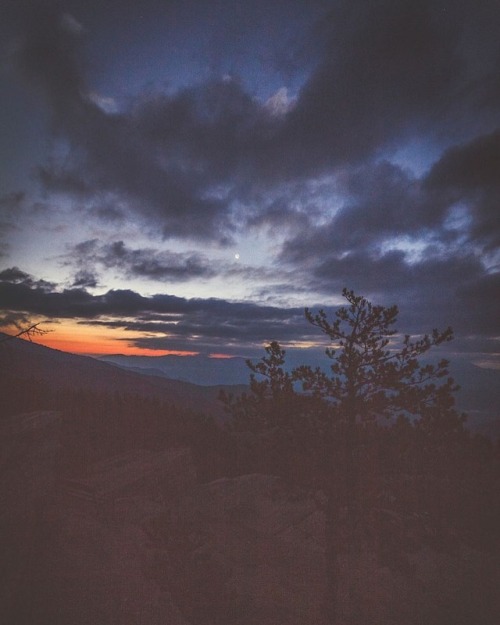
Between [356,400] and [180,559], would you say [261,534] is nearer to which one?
[180,559]

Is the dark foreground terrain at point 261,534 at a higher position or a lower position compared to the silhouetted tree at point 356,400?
lower

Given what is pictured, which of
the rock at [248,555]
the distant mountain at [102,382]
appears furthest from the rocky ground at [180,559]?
the distant mountain at [102,382]

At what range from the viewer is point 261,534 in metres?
14.2

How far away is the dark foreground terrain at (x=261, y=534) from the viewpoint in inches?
366

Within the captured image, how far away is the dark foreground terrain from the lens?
9.29 metres

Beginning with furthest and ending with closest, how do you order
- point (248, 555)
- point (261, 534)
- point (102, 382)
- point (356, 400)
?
point (102, 382) → point (261, 534) → point (248, 555) → point (356, 400)

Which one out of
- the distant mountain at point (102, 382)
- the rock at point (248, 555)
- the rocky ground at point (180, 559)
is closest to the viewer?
the rocky ground at point (180, 559)

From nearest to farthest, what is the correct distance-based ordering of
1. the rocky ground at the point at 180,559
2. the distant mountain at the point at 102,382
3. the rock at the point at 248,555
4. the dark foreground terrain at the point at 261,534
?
the rocky ground at the point at 180,559
the dark foreground terrain at the point at 261,534
the rock at the point at 248,555
the distant mountain at the point at 102,382

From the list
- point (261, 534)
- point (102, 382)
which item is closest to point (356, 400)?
point (261, 534)

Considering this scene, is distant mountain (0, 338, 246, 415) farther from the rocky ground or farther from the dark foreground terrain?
the dark foreground terrain

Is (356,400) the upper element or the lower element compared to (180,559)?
upper

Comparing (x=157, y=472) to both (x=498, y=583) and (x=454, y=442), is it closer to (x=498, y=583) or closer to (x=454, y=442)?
(x=454, y=442)

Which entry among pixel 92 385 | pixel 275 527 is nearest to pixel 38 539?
pixel 275 527

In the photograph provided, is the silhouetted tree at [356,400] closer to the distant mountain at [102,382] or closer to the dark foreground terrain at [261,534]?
the dark foreground terrain at [261,534]
